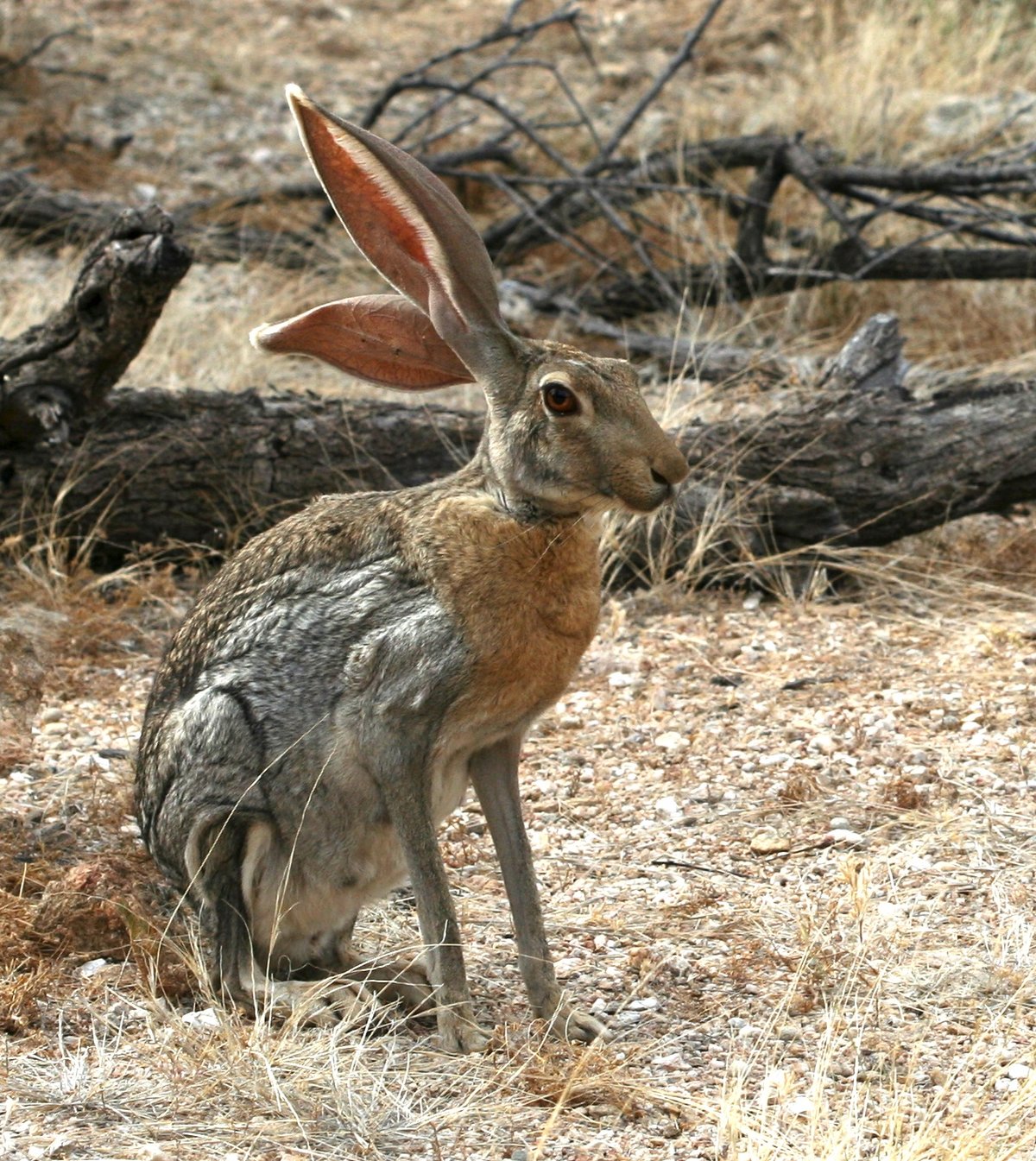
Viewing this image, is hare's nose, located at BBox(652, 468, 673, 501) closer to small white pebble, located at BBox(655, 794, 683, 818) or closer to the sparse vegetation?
the sparse vegetation

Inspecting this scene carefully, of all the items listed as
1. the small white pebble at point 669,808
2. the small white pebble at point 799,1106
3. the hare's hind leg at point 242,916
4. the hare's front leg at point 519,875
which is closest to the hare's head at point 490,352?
the hare's front leg at point 519,875

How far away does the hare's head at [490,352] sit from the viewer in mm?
3439

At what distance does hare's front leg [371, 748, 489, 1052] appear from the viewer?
357 centimetres

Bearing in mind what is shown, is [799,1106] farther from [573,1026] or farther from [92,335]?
[92,335]

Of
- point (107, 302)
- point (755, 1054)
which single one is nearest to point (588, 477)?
point (755, 1054)

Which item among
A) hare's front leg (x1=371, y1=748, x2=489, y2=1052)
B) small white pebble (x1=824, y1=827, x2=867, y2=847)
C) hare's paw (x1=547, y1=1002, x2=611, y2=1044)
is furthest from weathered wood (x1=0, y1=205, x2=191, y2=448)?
hare's paw (x1=547, y1=1002, x2=611, y2=1044)

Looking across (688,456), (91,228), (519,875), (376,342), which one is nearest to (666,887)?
(519,875)

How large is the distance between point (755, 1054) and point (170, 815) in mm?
1444

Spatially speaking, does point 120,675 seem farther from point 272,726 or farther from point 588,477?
point 588,477

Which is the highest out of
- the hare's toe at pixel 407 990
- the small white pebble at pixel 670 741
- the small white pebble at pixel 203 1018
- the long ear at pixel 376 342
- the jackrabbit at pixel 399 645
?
the long ear at pixel 376 342

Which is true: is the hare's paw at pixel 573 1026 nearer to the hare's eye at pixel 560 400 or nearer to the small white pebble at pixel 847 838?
the small white pebble at pixel 847 838

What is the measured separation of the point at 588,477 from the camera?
3.46 metres

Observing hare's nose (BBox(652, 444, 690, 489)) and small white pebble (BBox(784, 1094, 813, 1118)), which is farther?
hare's nose (BBox(652, 444, 690, 489))

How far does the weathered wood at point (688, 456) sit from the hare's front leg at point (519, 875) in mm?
2680
